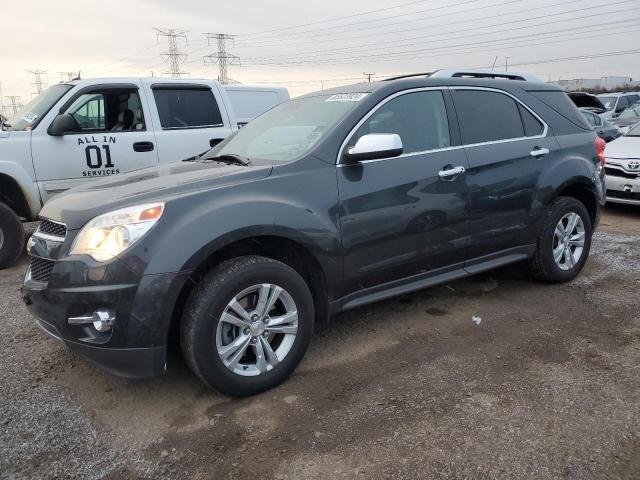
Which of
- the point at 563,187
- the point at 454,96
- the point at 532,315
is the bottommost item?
the point at 532,315

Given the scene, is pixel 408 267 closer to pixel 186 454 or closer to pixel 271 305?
pixel 271 305

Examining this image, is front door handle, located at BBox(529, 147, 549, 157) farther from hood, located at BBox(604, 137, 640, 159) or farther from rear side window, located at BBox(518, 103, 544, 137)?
hood, located at BBox(604, 137, 640, 159)

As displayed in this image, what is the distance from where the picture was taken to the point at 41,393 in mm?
3076

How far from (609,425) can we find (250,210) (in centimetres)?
213

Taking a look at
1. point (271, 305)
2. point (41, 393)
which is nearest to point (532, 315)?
point (271, 305)

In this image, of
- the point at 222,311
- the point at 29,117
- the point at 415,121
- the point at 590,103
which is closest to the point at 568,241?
the point at 415,121

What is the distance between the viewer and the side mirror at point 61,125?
5.59 meters

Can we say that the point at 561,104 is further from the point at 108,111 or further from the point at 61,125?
the point at 61,125

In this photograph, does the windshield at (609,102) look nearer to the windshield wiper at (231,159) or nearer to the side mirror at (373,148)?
the side mirror at (373,148)

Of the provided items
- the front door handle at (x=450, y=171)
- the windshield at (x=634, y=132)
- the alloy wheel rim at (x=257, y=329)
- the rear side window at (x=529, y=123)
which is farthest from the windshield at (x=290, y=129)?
the windshield at (x=634, y=132)

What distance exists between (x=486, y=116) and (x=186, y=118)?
12.7 feet

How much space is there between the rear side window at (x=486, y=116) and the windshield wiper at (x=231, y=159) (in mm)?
1602

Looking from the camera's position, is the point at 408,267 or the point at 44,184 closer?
the point at 408,267

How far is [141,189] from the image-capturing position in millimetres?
3020
